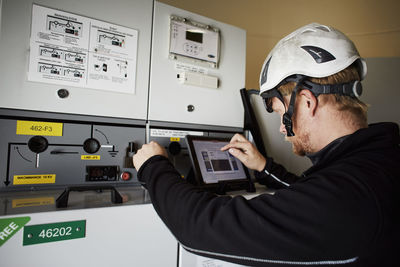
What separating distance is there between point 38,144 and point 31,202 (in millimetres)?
262

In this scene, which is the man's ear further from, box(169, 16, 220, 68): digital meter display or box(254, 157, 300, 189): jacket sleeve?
box(169, 16, 220, 68): digital meter display

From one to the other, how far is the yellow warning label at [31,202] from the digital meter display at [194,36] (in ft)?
2.76

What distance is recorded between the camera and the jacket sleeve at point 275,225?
0.50 meters

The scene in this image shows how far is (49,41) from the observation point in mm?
847

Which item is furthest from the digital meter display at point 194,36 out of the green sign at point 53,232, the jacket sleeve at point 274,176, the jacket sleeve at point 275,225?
the green sign at point 53,232

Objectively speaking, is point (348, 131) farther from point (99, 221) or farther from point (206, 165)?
point (99, 221)

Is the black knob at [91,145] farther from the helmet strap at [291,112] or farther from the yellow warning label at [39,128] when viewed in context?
the helmet strap at [291,112]

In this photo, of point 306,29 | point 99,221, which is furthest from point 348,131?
point 99,221

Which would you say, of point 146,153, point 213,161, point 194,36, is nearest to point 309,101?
point 213,161

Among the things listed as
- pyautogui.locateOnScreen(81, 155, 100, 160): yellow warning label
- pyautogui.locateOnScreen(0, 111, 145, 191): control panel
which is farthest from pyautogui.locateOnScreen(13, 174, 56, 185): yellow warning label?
pyautogui.locateOnScreen(81, 155, 100, 160): yellow warning label

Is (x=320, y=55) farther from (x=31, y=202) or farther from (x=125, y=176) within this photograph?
(x=31, y=202)

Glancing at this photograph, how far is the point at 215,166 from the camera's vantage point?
1009 millimetres

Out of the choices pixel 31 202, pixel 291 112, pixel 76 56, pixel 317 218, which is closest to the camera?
pixel 317 218

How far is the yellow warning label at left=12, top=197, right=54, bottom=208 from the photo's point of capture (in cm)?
64
